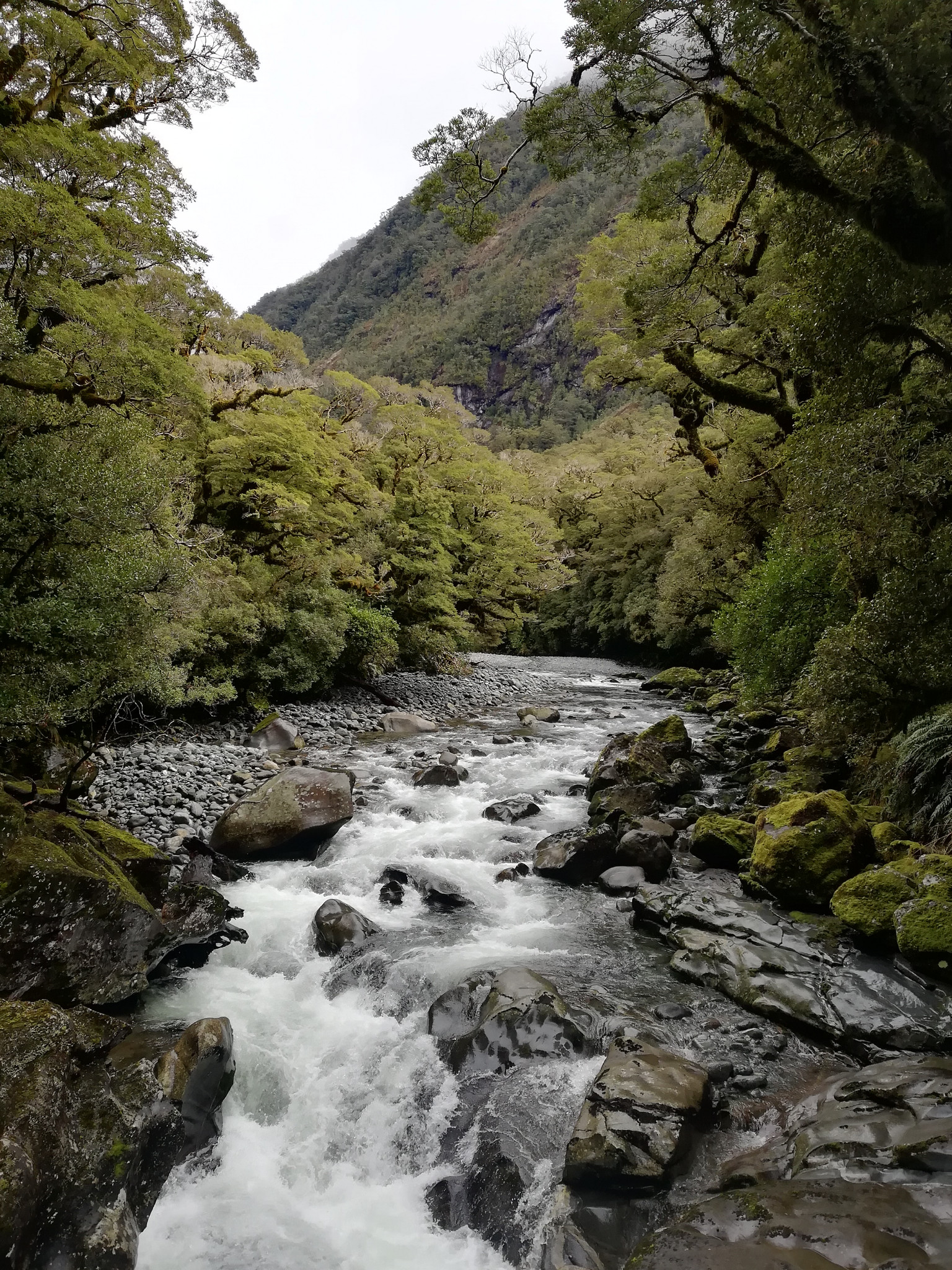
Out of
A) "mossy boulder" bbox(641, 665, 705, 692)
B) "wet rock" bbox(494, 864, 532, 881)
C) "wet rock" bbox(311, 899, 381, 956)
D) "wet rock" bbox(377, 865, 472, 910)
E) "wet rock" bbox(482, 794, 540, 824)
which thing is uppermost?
"wet rock" bbox(311, 899, 381, 956)

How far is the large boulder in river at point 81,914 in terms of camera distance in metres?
4.93

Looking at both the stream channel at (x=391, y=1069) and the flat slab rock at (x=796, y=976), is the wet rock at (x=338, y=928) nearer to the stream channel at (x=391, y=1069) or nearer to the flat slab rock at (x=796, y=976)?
the stream channel at (x=391, y=1069)

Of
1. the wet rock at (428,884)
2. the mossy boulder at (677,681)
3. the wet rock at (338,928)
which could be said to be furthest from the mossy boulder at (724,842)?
the mossy boulder at (677,681)

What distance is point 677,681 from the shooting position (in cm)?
2488

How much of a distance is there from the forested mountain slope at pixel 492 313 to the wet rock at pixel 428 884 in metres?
81.4

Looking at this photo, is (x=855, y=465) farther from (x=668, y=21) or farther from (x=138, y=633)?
(x=138, y=633)

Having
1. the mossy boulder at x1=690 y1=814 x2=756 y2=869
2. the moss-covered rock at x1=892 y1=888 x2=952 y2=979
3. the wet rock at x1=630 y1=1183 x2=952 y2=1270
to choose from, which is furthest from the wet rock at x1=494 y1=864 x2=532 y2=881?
the wet rock at x1=630 y1=1183 x2=952 y2=1270

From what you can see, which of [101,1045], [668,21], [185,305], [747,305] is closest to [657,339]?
[747,305]

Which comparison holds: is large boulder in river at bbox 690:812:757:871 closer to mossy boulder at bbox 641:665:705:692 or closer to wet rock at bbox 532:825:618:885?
wet rock at bbox 532:825:618:885

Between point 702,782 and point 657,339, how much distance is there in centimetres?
920

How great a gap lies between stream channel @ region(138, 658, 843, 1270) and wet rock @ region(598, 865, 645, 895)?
15cm

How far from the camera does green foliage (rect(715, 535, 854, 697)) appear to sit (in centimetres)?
1031

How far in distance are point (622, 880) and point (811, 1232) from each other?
4.91m

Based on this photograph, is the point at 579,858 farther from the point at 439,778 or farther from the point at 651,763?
the point at 439,778
